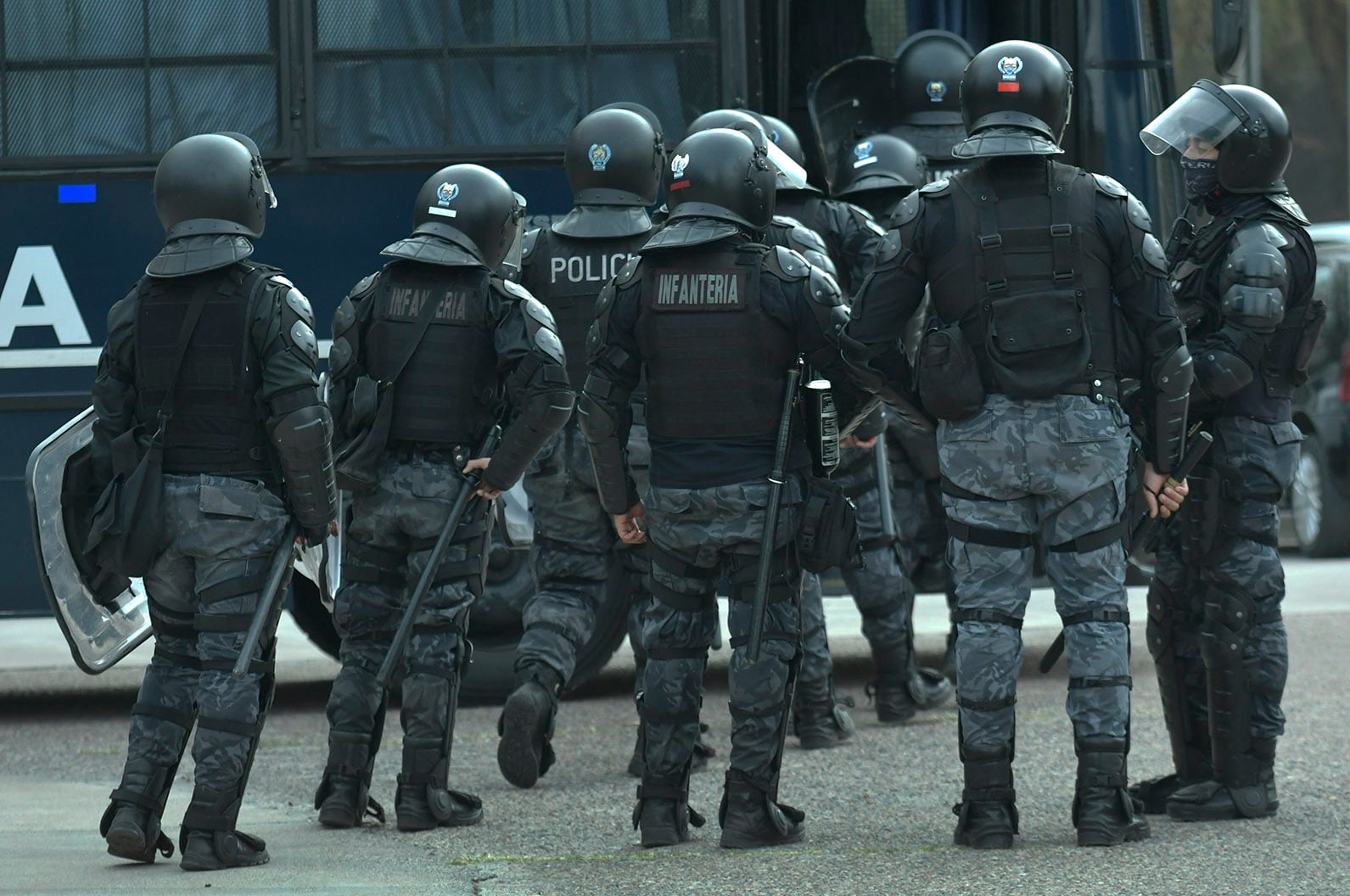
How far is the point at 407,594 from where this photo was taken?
662 cm

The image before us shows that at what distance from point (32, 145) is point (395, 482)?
2.86 m

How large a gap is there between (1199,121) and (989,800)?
2.13m

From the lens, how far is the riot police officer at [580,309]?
24.2ft

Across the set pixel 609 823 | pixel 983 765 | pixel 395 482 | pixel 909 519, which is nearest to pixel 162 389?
pixel 395 482

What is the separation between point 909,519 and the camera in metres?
8.92

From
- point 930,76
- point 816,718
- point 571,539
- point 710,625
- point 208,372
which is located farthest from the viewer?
point 930,76

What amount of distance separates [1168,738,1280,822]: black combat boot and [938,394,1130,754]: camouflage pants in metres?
0.59

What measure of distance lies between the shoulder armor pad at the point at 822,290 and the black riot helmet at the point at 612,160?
1.47 m

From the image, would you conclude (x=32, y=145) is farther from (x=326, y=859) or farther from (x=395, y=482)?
(x=326, y=859)

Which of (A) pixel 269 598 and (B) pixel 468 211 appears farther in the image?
(B) pixel 468 211

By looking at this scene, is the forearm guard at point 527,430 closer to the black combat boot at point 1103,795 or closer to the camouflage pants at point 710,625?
the camouflage pants at point 710,625

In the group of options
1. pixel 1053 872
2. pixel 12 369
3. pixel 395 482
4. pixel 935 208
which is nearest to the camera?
pixel 1053 872

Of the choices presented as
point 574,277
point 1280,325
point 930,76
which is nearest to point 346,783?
point 574,277

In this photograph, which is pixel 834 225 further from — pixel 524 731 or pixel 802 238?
pixel 524 731
